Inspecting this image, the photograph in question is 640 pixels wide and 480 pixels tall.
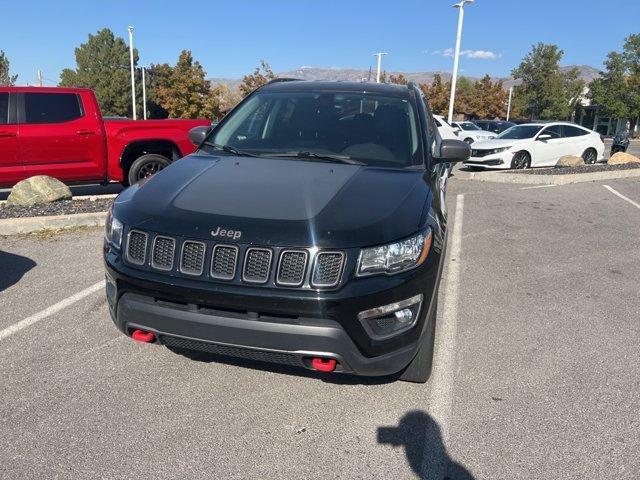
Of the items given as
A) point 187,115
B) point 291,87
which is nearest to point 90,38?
point 187,115

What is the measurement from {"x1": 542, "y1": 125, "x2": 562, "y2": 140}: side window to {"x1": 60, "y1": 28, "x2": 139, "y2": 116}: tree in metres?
51.2

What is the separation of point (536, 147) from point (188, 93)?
120 ft

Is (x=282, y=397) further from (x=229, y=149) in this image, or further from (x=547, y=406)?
(x=229, y=149)

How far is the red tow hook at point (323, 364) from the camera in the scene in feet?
8.84

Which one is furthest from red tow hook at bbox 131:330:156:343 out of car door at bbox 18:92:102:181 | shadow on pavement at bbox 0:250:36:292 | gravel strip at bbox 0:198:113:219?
car door at bbox 18:92:102:181

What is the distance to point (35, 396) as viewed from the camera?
10.2ft

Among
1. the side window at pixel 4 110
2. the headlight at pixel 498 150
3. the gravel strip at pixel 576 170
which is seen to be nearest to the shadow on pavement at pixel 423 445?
the side window at pixel 4 110

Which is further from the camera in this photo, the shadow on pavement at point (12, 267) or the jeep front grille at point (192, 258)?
the shadow on pavement at point (12, 267)

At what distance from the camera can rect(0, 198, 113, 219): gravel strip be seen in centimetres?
703

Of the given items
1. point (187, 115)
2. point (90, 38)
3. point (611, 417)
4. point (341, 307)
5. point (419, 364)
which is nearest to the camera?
point (341, 307)

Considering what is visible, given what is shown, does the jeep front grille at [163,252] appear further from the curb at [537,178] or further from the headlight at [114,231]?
the curb at [537,178]

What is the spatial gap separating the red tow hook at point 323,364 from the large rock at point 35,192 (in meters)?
6.43

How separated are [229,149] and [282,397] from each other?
1851 mm

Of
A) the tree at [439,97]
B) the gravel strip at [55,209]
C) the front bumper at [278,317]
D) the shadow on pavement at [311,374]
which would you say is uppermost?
the tree at [439,97]
